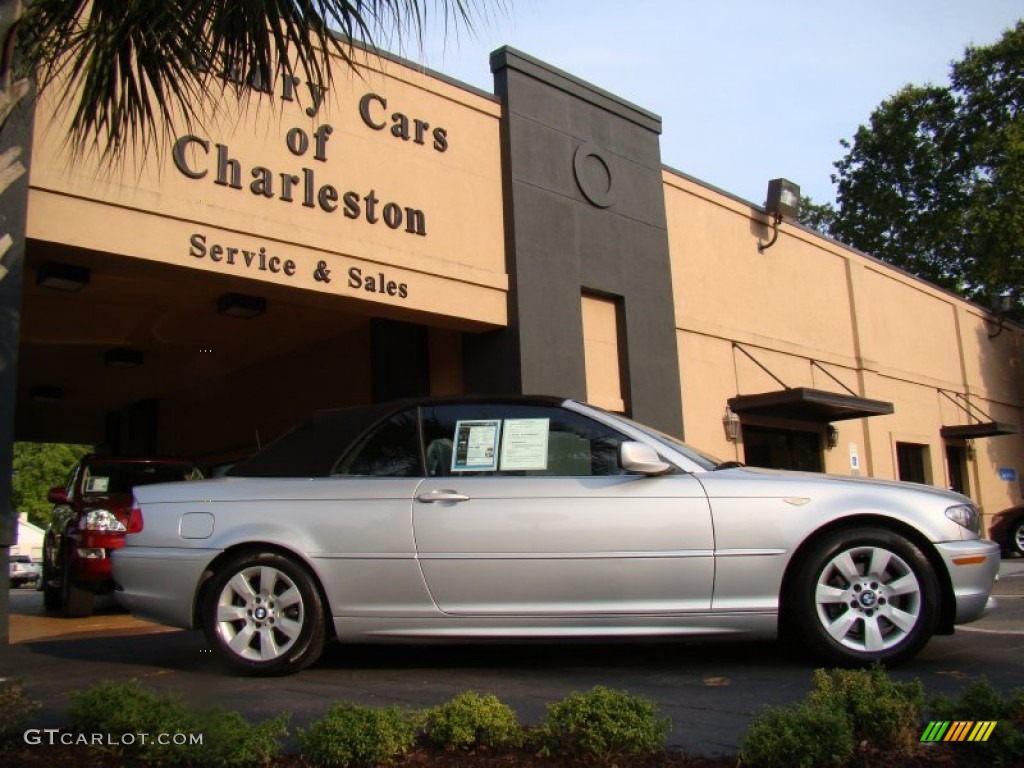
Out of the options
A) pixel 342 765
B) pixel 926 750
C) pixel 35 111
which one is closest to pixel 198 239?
pixel 35 111

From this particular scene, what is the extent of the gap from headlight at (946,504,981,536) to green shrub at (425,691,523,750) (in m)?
2.91

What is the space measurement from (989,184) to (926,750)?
85.5 feet

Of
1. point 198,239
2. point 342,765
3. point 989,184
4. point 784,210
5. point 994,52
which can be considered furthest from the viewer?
point 994,52

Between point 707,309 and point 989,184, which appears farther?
point 989,184

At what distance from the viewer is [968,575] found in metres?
5.11

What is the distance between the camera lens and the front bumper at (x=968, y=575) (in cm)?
510

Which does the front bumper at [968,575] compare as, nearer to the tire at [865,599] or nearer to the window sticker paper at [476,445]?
the tire at [865,599]

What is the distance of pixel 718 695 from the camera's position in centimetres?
455

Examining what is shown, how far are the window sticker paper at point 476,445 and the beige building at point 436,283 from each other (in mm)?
2320

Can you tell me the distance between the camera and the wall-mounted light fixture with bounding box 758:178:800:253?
16062 mm

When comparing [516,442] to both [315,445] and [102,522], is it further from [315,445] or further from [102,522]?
[102,522]

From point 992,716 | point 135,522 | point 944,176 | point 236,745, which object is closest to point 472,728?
point 236,745

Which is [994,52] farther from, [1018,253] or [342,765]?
[342,765]

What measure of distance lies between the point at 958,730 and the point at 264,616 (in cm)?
354
